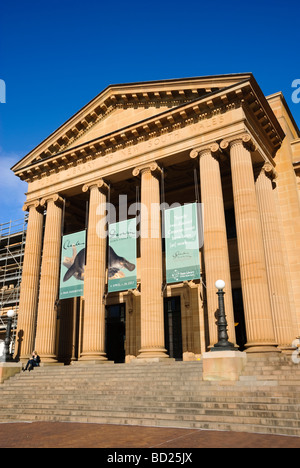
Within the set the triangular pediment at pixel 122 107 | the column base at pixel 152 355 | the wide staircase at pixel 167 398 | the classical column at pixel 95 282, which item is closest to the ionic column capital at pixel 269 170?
the triangular pediment at pixel 122 107

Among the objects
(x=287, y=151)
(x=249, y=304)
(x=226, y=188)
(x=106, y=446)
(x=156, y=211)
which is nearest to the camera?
(x=106, y=446)

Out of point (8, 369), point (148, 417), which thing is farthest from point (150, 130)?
point (148, 417)

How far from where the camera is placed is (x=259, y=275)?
650 inches

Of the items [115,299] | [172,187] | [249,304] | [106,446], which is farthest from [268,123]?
[106,446]

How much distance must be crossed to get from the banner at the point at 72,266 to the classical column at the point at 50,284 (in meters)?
1.38

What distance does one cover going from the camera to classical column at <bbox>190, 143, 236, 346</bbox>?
16.5 meters

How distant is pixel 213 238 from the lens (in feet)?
58.1

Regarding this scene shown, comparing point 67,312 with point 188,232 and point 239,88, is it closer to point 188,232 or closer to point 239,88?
point 188,232

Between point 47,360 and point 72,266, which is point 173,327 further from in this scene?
point 47,360

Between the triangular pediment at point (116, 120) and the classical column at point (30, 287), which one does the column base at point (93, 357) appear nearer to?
the classical column at point (30, 287)

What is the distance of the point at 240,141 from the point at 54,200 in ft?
40.1

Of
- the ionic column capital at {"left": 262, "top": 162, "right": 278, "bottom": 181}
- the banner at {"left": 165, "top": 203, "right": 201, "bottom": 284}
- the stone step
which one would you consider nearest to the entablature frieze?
the banner at {"left": 165, "top": 203, "right": 201, "bottom": 284}

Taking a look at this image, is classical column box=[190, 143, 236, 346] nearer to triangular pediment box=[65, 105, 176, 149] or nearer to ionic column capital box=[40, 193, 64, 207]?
triangular pediment box=[65, 105, 176, 149]

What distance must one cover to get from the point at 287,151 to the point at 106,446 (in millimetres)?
19343
